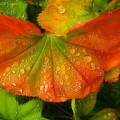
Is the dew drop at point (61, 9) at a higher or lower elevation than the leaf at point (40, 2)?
lower

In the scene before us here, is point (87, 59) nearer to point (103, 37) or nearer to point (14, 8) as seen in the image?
point (103, 37)

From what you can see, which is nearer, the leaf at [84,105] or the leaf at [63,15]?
the leaf at [63,15]

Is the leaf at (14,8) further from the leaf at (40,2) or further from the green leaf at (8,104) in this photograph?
the green leaf at (8,104)

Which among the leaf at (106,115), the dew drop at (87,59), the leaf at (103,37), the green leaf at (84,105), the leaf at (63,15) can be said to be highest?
the leaf at (63,15)

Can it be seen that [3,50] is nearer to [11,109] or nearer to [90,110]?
Answer: [11,109]

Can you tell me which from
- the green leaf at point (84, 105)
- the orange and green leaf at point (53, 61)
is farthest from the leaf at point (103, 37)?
the green leaf at point (84, 105)

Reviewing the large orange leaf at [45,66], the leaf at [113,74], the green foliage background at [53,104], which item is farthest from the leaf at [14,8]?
the leaf at [113,74]
